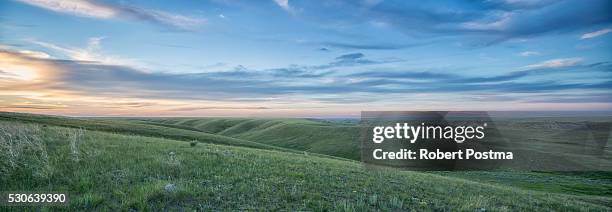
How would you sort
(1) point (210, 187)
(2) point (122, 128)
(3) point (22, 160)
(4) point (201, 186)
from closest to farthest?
(1) point (210, 187) < (4) point (201, 186) < (3) point (22, 160) < (2) point (122, 128)

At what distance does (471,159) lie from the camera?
78625 millimetres

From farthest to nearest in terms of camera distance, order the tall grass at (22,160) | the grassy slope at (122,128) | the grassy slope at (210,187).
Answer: the grassy slope at (122,128)
the tall grass at (22,160)
the grassy slope at (210,187)

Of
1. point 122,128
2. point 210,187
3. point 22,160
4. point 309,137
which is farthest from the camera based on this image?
point 309,137

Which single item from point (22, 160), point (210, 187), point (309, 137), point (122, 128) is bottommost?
point (309, 137)

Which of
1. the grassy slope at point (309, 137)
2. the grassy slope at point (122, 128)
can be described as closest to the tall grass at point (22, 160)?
the grassy slope at point (122, 128)

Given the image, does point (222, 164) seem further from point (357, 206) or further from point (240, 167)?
point (357, 206)

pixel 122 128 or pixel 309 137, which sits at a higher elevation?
pixel 122 128

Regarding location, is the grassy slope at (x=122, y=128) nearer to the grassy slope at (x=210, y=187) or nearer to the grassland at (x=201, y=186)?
the grassland at (x=201, y=186)

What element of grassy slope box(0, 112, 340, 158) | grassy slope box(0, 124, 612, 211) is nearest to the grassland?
grassy slope box(0, 124, 612, 211)

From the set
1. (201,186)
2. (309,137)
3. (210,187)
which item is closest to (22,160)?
(201,186)

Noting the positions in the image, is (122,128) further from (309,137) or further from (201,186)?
(309,137)

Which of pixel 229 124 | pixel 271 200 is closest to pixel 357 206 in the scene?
pixel 271 200

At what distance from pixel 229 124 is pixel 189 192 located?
147m

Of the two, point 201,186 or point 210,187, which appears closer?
point 210,187
